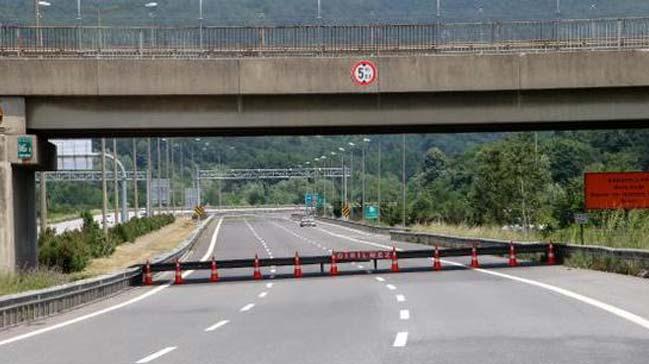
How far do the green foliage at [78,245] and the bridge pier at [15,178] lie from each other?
4.02 meters

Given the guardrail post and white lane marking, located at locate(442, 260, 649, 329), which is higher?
the guardrail post

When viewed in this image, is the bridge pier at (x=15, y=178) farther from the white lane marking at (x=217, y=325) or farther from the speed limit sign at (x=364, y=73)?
the white lane marking at (x=217, y=325)

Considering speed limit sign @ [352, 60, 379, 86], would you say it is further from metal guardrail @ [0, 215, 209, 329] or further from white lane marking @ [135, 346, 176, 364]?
white lane marking @ [135, 346, 176, 364]

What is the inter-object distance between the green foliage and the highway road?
7.13 meters

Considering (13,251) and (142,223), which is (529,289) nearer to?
(13,251)

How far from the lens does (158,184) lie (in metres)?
111

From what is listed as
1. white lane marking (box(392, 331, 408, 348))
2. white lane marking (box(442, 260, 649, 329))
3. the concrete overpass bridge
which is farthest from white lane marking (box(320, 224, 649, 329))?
the concrete overpass bridge

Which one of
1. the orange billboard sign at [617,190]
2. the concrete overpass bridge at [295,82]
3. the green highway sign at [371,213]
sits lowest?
the green highway sign at [371,213]

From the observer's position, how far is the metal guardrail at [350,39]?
112ft

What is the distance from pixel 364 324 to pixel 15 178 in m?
17.2

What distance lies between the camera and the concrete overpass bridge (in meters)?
31.8

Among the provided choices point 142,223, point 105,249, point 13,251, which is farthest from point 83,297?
point 142,223

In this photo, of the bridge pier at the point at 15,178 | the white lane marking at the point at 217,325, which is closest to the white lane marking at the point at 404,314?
the white lane marking at the point at 217,325

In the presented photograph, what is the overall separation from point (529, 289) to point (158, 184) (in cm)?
8778
